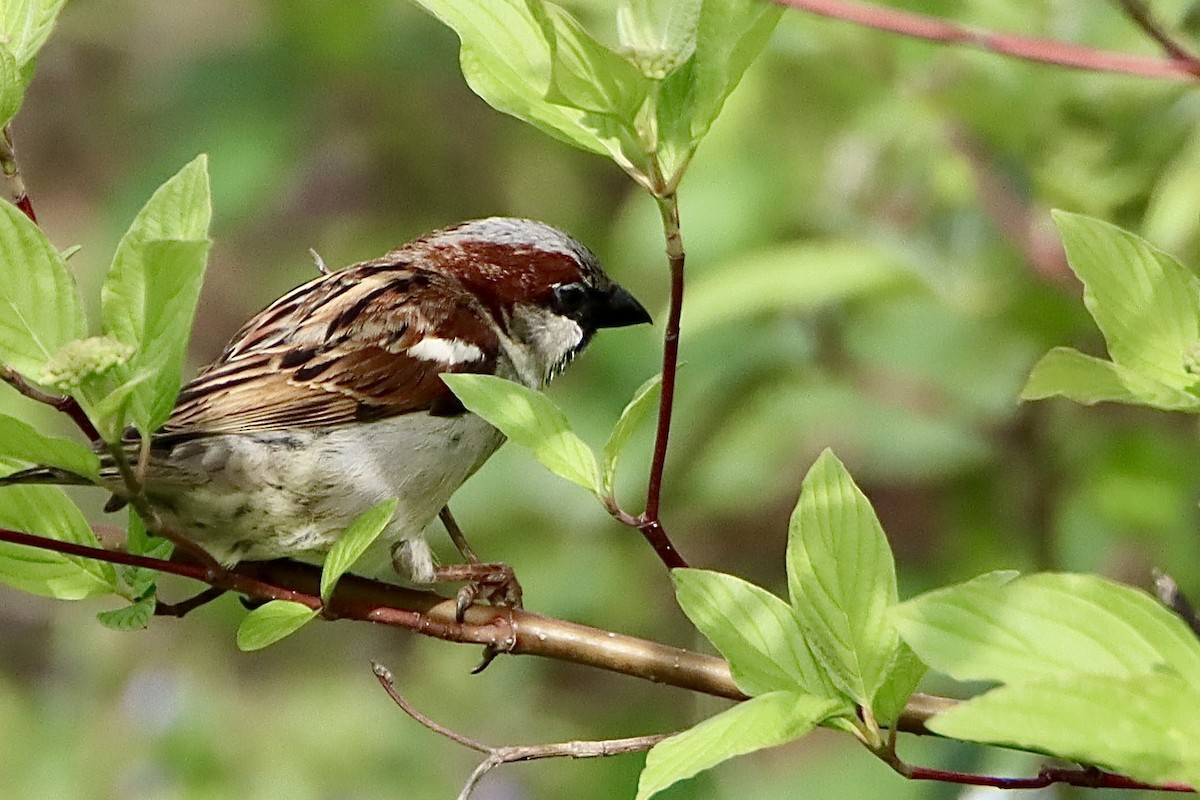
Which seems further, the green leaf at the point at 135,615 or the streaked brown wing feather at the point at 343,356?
the streaked brown wing feather at the point at 343,356

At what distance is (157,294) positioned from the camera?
889 mm

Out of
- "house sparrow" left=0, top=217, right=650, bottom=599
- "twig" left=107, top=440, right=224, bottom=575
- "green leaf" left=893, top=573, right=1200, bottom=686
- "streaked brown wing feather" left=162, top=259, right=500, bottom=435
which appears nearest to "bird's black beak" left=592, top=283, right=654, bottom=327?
"house sparrow" left=0, top=217, right=650, bottom=599

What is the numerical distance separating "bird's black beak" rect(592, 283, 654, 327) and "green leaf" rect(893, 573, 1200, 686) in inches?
47.0

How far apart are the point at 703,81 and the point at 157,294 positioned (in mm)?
358

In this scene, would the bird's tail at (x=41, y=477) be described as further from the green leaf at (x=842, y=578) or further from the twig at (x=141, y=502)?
the green leaf at (x=842, y=578)

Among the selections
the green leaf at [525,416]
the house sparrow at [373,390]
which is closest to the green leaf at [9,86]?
the green leaf at [525,416]

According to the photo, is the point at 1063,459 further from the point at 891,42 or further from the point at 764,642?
the point at 764,642

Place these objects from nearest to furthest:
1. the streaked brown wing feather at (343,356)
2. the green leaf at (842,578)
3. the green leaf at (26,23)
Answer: the green leaf at (842,578) → the green leaf at (26,23) → the streaked brown wing feather at (343,356)

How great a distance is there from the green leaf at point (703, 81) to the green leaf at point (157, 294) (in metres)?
0.29

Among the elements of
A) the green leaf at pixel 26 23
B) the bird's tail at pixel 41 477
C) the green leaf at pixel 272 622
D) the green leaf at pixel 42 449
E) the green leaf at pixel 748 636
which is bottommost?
the green leaf at pixel 272 622

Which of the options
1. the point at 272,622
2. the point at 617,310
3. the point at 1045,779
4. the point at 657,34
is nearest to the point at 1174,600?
the point at 1045,779

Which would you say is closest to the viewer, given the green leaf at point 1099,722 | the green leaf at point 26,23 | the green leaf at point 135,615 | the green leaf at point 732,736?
the green leaf at point 1099,722

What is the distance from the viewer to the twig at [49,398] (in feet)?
3.10

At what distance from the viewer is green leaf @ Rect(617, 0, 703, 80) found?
2.85 feet
